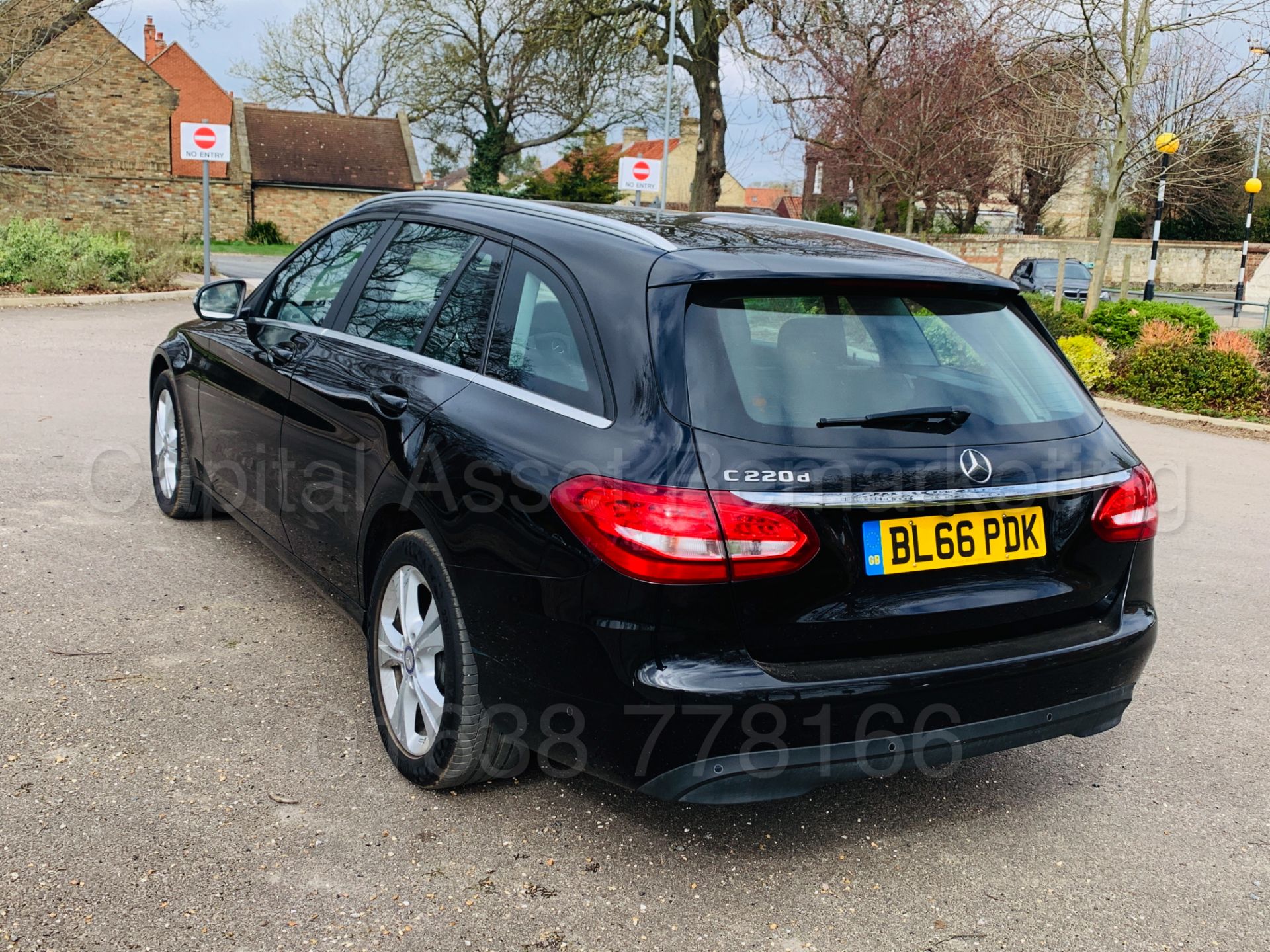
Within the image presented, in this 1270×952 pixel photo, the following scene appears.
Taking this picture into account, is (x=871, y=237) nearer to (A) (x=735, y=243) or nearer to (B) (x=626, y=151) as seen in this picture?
(A) (x=735, y=243)

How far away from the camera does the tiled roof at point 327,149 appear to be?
5431 centimetres

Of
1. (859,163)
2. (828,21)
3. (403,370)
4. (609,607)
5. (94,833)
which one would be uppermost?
(828,21)

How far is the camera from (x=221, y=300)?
5.37 m

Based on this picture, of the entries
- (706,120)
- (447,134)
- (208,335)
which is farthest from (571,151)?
(208,335)

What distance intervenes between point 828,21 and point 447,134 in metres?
34.4

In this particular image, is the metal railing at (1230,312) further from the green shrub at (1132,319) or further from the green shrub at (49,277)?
the green shrub at (49,277)

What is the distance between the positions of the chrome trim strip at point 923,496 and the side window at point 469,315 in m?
1.11

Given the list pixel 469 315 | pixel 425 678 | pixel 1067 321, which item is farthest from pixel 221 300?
pixel 1067 321

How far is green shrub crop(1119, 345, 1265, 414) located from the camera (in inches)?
486

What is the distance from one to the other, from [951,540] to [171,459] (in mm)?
4459

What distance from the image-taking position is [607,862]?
3.16 metres

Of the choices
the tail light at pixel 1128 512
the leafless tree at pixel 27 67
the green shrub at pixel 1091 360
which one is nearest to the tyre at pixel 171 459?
the tail light at pixel 1128 512

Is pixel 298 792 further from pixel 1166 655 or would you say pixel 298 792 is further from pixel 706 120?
pixel 706 120

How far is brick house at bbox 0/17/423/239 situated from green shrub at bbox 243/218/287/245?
0.83m
